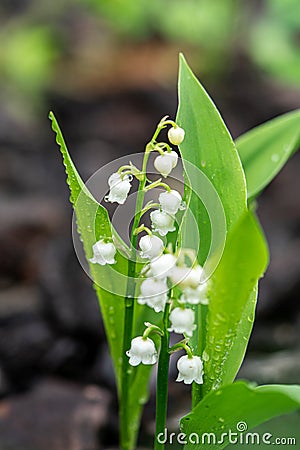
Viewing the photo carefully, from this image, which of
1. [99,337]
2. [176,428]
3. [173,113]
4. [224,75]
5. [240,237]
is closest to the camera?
Answer: [240,237]

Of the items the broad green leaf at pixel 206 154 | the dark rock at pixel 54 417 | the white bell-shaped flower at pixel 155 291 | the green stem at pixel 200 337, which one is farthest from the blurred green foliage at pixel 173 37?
the white bell-shaped flower at pixel 155 291

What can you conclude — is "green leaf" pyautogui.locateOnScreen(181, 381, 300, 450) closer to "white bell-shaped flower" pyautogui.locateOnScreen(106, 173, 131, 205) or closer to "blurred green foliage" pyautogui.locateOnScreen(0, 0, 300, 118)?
"white bell-shaped flower" pyautogui.locateOnScreen(106, 173, 131, 205)

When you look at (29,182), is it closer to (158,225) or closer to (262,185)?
(262,185)

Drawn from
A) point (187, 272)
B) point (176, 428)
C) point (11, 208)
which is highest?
point (187, 272)

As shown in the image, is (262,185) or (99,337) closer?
(262,185)

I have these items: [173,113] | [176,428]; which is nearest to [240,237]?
[176,428]

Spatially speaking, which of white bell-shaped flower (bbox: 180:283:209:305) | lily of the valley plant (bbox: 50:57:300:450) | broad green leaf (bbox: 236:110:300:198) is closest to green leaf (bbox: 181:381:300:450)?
lily of the valley plant (bbox: 50:57:300:450)

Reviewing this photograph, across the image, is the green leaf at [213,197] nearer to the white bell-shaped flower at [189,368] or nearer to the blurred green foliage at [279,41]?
the white bell-shaped flower at [189,368]
